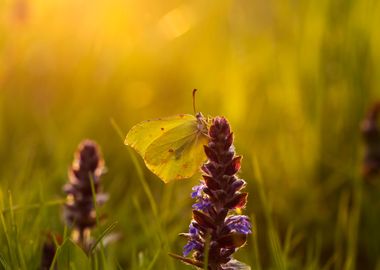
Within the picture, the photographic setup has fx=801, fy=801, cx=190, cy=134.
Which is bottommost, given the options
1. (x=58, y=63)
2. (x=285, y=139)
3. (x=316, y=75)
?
(x=285, y=139)

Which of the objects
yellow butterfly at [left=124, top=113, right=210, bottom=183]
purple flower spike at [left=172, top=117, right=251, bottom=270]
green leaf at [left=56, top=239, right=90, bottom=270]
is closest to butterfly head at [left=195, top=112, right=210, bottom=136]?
yellow butterfly at [left=124, top=113, right=210, bottom=183]

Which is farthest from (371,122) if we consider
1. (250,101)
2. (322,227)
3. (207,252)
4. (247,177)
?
(207,252)

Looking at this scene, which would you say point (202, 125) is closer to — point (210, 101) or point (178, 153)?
point (178, 153)

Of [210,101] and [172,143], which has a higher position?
[172,143]

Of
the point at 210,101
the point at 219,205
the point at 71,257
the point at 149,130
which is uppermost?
the point at 149,130

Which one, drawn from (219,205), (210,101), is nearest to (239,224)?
(219,205)

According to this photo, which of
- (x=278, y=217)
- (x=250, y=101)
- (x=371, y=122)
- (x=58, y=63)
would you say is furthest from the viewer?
(x=58, y=63)

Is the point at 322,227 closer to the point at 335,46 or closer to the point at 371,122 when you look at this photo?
the point at 371,122
